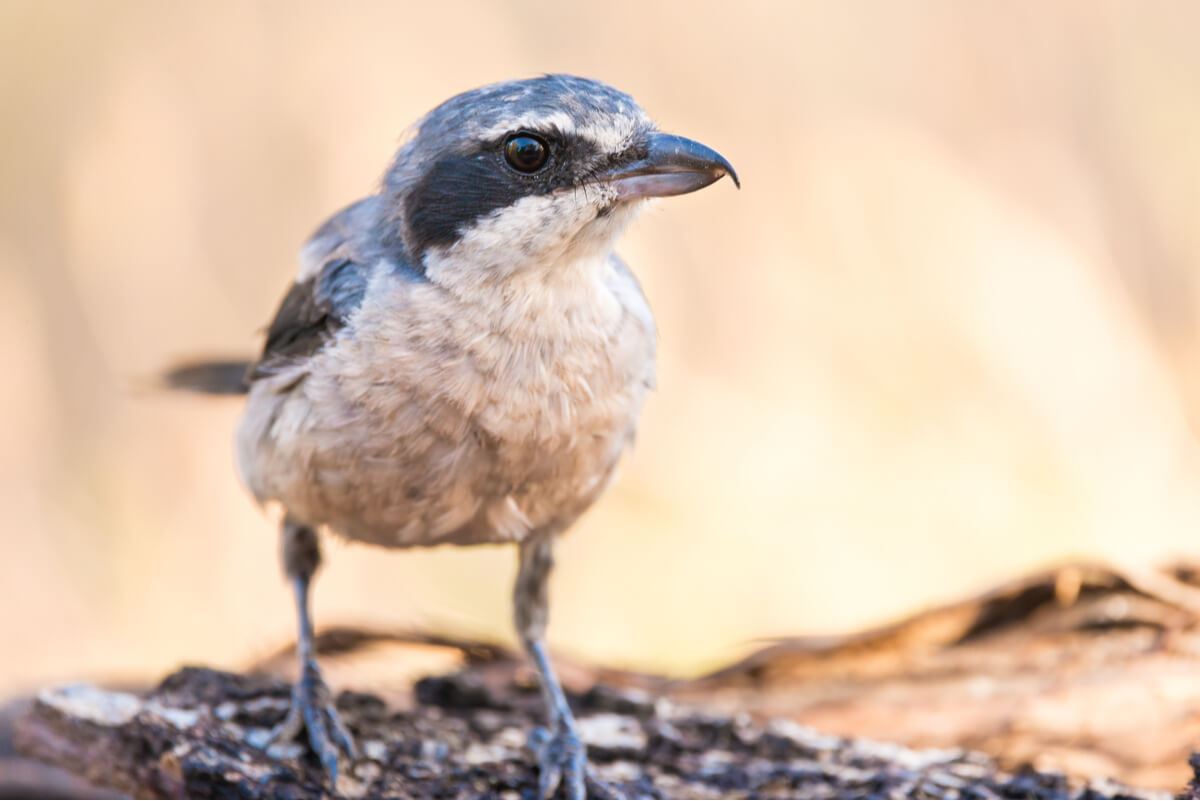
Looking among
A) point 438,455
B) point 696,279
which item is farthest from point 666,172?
point 696,279

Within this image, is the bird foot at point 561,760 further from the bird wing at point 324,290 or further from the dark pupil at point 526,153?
the dark pupil at point 526,153

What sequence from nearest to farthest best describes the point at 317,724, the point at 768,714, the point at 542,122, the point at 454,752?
the point at 542,122 < the point at 317,724 < the point at 454,752 < the point at 768,714

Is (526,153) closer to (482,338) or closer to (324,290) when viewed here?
(482,338)

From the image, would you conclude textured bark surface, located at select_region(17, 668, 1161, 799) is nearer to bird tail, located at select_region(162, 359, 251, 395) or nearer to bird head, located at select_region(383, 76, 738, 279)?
bird tail, located at select_region(162, 359, 251, 395)

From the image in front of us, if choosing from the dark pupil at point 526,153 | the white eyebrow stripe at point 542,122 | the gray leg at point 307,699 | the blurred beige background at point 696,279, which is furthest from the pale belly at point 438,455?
the blurred beige background at point 696,279

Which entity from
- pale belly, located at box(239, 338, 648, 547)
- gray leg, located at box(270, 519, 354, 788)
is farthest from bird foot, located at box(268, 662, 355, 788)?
pale belly, located at box(239, 338, 648, 547)

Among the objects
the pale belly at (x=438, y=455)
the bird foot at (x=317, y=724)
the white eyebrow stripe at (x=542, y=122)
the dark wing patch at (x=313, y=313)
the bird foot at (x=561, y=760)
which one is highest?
the white eyebrow stripe at (x=542, y=122)

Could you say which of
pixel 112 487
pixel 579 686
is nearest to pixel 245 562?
pixel 112 487

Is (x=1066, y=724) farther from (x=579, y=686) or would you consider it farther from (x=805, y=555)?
(x=805, y=555)
